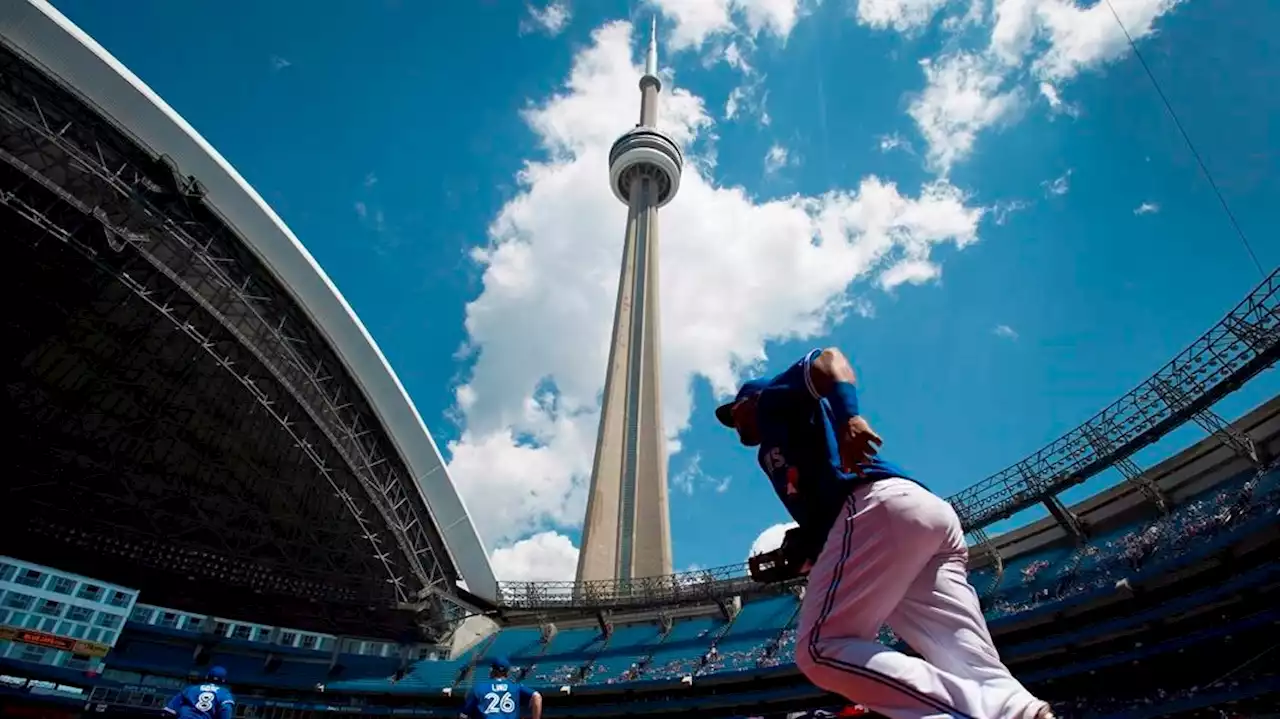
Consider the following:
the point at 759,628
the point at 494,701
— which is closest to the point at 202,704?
the point at 494,701

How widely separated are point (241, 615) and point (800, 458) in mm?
39737

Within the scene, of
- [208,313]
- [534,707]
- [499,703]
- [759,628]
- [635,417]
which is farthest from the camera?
[635,417]

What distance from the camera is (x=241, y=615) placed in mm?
35344

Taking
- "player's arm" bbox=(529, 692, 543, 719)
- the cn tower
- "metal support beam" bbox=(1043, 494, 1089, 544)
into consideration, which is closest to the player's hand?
"player's arm" bbox=(529, 692, 543, 719)

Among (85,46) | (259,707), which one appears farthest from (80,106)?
(259,707)

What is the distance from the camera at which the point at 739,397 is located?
386 cm

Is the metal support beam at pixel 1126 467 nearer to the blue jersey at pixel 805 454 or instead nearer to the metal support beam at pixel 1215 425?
the metal support beam at pixel 1215 425

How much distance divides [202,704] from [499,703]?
3680 millimetres

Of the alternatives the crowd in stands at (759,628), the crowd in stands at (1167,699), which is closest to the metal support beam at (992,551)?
the crowd in stands at (759,628)

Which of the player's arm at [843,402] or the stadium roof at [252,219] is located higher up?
the stadium roof at [252,219]

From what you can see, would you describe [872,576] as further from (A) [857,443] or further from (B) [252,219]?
(B) [252,219]

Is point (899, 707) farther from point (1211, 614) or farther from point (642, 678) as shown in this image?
point (642, 678)

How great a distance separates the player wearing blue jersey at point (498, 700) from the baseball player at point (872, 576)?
3.81 m

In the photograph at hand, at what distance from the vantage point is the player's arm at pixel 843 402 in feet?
9.52
